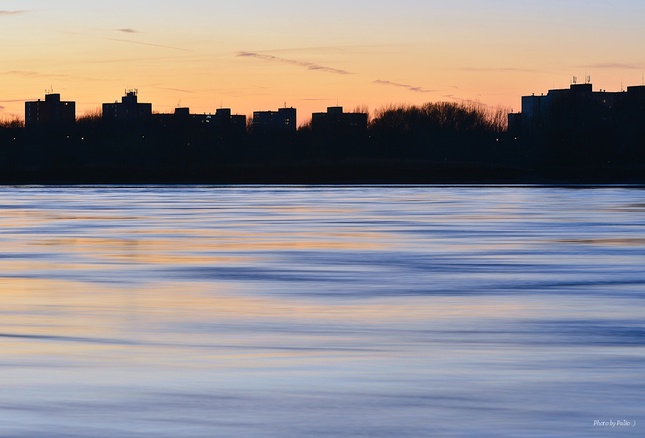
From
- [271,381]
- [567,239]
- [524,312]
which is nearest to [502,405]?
[271,381]

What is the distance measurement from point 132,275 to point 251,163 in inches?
5809

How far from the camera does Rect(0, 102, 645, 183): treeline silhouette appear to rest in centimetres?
13900

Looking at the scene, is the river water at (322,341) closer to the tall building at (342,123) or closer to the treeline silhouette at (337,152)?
the treeline silhouette at (337,152)

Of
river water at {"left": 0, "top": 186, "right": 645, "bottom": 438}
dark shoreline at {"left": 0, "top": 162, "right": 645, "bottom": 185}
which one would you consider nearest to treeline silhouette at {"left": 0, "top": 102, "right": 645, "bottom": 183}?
dark shoreline at {"left": 0, "top": 162, "right": 645, "bottom": 185}

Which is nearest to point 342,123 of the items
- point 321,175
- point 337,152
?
point 337,152

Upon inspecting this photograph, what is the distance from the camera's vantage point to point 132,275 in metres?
19.2

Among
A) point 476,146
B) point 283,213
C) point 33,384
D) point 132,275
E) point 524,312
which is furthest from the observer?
point 476,146

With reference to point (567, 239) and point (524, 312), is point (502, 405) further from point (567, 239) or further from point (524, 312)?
point (567, 239)

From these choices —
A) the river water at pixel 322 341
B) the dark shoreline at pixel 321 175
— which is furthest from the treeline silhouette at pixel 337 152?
the river water at pixel 322 341

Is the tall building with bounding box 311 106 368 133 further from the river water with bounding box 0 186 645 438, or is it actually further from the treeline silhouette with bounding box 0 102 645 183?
the river water with bounding box 0 186 645 438

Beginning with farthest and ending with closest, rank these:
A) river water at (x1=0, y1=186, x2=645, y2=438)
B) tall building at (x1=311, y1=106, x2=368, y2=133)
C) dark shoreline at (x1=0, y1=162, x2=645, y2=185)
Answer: tall building at (x1=311, y1=106, x2=368, y2=133) < dark shoreline at (x1=0, y1=162, x2=645, y2=185) < river water at (x1=0, y1=186, x2=645, y2=438)

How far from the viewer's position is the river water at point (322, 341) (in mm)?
8376

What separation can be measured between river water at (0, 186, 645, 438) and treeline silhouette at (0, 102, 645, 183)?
10978 centimetres

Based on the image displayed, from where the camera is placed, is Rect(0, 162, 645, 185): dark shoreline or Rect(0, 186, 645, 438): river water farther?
Rect(0, 162, 645, 185): dark shoreline
